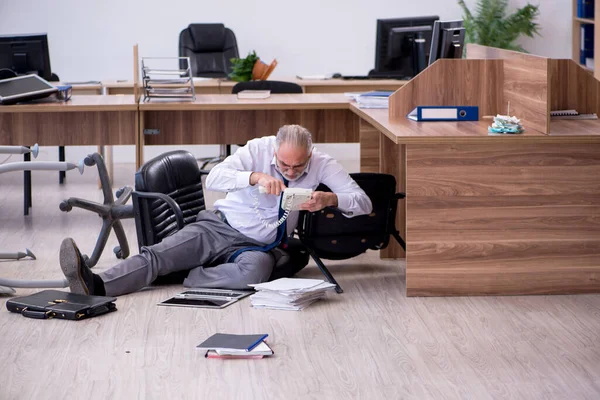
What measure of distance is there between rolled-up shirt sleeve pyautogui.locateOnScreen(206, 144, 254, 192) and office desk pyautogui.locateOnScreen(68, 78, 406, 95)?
328 cm

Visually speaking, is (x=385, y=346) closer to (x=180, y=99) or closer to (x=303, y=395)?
(x=303, y=395)

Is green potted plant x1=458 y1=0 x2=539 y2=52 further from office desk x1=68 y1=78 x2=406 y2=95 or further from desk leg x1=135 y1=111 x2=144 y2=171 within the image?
desk leg x1=135 y1=111 x2=144 y2=171

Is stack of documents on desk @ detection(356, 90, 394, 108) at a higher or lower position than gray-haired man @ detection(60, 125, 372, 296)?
higher

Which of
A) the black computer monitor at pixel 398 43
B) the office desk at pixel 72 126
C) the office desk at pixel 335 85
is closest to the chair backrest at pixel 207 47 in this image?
the office desk at pixel 335 85

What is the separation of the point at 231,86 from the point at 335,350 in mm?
4503

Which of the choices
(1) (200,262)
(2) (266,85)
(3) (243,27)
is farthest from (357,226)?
(3) (243,27)

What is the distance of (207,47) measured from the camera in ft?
29.6

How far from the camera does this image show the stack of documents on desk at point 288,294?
388 centimetres

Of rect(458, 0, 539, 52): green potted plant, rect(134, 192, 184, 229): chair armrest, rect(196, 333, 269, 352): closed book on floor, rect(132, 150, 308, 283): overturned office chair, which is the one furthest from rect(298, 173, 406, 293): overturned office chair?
rect(458, 0, 539, 52): green potted plant

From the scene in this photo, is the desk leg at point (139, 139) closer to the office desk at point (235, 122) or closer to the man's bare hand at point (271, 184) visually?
the office desk at point (235, 122)

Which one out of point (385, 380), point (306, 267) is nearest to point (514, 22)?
point (306, 267)

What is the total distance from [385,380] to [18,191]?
14.8 feet

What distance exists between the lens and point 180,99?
5750 mm

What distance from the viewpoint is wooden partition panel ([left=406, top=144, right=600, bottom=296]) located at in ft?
13.1
